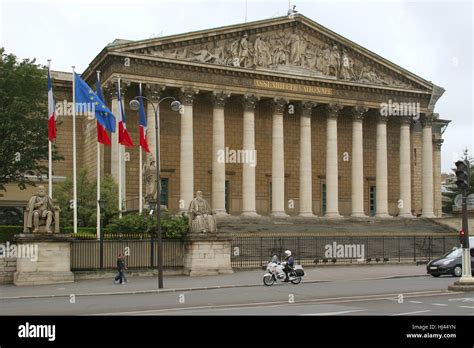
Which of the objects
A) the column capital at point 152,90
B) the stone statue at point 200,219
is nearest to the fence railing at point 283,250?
the stone statue at point 200,219

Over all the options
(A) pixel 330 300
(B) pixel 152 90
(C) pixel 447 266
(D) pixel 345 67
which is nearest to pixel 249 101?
(B) pixel 152 90

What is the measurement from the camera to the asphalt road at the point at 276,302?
Result: 61.5ft

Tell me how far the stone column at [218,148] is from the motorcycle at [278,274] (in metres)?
23.1

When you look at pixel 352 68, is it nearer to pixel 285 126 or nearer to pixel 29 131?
pixel 285 126

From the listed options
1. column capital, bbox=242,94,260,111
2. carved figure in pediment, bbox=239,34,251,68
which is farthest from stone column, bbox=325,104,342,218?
carved figure in pediment, bbox=239,34,251,68

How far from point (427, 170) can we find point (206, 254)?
113ft

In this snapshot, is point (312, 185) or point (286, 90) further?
point (312, 185)

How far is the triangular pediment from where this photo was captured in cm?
5219

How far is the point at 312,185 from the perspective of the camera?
6094cm

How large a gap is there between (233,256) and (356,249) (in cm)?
A: 1002

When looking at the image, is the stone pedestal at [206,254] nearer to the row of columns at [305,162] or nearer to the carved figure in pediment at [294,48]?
the row of columns at [305,162]

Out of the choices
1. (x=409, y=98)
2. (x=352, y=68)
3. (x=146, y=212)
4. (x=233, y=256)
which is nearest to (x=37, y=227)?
(x=146, y=212)

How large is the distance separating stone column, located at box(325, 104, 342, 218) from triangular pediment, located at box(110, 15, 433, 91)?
3134mm
